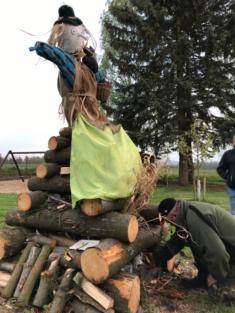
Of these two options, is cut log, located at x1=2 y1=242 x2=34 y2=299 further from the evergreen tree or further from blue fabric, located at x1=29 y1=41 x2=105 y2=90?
the evergreen tree

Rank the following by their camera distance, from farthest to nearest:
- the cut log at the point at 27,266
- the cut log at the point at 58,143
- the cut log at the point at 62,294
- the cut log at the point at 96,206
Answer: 1. the cut log at the point at 58,143
2. the cut log at the point at 27,266
3. the cut log at the point at 96,206
4. the cut log at the point at 62,294

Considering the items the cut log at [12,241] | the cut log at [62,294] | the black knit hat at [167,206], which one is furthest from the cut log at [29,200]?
the black knit hat at [167,206]

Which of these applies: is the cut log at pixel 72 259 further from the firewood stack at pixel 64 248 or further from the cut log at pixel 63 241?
the cut log at pixel 63 241

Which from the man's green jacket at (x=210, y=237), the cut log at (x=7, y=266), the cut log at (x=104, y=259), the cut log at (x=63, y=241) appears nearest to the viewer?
the cut log at (x=104, y=259)

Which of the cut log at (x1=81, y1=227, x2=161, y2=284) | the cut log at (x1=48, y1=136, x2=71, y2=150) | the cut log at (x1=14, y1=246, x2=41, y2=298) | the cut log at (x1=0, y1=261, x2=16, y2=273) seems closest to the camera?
the cut log at (x1=81, y1=227, x2=161, y2=284)

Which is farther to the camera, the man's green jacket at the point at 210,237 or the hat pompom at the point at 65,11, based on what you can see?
the hat pompom at the point at 65,11

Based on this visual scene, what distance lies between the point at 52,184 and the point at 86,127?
822mm

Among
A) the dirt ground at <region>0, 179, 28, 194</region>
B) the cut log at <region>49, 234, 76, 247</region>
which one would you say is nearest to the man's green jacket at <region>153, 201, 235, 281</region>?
the cut log at <region>49, 234, 76, 247</region>

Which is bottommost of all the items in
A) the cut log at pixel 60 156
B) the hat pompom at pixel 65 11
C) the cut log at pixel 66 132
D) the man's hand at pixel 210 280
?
the man's hand at pixel 210 280

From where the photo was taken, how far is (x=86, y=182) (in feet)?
15.3

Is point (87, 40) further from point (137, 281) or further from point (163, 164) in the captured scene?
point (137, 281)

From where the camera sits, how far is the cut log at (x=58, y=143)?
5.34m

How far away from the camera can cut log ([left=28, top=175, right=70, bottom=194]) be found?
5.20 meters

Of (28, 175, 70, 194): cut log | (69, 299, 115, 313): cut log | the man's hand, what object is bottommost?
(69, 299, 115, 313): cut log
